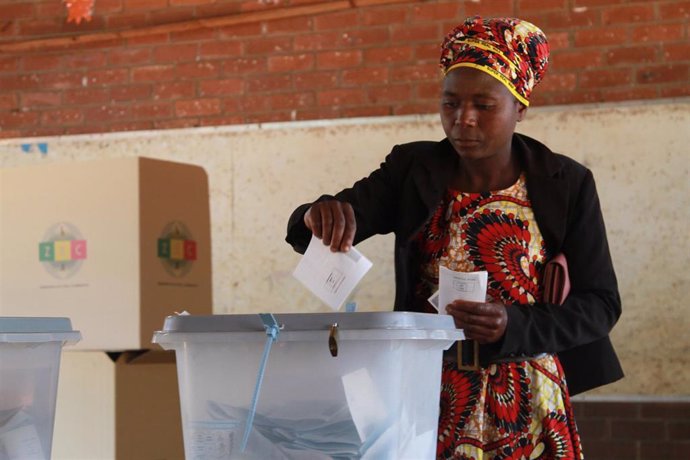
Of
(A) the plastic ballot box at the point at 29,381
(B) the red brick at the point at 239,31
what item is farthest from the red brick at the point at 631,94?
(A) the plastic ballot box at the point at 29,381

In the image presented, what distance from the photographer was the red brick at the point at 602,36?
3.93 metres

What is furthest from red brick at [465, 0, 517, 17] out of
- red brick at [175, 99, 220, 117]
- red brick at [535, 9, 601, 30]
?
red brick at [175, 99, 220, 117]

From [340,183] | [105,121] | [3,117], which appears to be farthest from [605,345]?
[3,117]

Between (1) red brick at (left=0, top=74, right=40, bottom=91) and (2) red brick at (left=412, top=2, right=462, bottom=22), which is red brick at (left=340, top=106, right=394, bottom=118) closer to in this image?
(2) red brick at (left=412, top=2, right=462, bottom=22)

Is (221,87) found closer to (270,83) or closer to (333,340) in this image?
(270,83)

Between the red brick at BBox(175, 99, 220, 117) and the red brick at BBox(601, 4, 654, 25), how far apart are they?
61.5 inches

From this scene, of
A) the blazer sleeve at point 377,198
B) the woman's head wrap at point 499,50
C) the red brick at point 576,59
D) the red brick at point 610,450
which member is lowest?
the red brick at point 610,450

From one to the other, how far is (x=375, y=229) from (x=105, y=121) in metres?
2.86

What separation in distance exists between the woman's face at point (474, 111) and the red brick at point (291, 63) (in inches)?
99.5

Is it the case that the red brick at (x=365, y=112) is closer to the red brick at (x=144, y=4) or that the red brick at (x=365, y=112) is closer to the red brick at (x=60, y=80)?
the red brick at (x=144, y=4)

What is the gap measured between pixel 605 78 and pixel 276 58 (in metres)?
1.29

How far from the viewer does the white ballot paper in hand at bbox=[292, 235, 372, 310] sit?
1492 mm

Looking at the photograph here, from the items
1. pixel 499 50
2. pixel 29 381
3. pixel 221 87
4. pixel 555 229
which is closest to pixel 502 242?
pixel 555 229

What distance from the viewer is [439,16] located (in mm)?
4086
